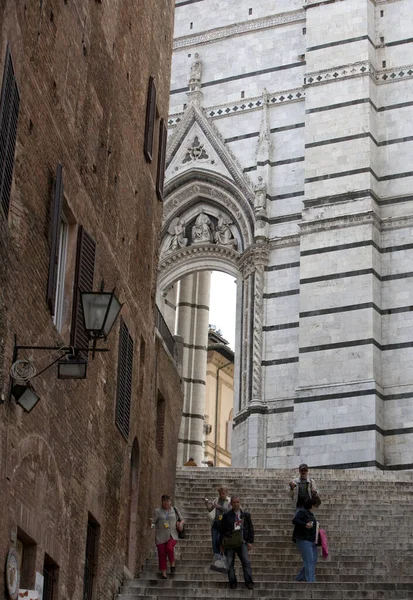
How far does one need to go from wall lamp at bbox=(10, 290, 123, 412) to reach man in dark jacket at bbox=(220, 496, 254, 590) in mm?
3550

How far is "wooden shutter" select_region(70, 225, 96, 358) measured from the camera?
38.0 feet

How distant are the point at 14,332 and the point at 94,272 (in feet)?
9.41

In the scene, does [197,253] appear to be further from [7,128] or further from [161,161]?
[7,128]

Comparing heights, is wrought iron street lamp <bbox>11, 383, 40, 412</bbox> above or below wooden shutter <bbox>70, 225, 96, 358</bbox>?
below

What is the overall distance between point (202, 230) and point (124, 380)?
11003 millimetres

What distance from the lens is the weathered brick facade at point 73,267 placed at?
9805 millimetres

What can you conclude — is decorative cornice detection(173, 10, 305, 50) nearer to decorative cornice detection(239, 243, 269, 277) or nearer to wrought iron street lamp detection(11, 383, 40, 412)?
decorative cornice detection(239, 243, 269, 277)

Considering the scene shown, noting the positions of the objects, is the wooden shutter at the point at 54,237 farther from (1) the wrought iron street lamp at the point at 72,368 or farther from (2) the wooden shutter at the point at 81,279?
(1) the wrought iron street lamp at the point at 72,368

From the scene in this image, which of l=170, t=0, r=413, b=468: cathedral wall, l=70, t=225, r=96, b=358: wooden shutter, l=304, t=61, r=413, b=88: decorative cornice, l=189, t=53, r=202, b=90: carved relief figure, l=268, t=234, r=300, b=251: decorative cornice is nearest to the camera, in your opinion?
l=70, t=225, r=96, b=358: wooden shutter

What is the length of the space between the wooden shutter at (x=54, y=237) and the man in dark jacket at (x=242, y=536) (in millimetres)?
3325

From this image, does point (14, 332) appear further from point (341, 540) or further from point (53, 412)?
point (341, 540)

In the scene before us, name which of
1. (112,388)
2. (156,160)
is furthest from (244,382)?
(112,388)

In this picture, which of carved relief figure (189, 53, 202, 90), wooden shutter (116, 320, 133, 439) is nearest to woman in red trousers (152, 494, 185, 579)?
wooden shutter (116, 320, 133, 439)

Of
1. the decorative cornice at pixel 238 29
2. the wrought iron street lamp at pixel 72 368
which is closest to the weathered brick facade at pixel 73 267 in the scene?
the wrought iron street lamp at pixel 72 368
